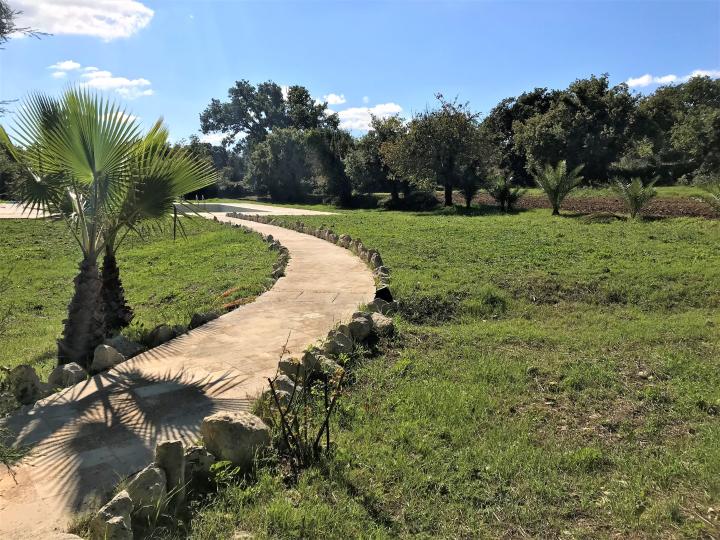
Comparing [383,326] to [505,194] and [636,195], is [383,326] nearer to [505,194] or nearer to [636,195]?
[636,195]

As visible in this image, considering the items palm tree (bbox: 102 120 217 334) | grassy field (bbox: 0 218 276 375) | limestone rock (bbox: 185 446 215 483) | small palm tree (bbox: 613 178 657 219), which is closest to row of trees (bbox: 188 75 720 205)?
small palm tree (bbox: 613 178 657 219)

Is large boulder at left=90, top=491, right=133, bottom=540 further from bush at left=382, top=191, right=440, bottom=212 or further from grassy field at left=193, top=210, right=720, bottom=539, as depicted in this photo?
bush at left=382, top=191, right=440, bottom=212

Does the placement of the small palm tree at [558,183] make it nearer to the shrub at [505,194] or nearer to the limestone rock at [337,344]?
the shrub at [505,194]

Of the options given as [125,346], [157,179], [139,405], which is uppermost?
[157,179]

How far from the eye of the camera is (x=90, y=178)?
211 inches

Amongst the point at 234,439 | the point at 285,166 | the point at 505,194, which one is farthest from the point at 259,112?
the point at 234,439

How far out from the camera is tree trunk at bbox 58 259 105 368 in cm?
550

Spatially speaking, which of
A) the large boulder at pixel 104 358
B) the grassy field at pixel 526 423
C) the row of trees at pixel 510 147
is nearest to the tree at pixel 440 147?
the row of trees at pixel 510 147

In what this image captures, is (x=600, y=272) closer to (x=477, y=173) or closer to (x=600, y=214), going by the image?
(x=600, y=214)

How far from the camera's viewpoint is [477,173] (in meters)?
23.9

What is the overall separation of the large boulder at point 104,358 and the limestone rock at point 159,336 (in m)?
0.60

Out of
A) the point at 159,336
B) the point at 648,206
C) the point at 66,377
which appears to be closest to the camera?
the point at 66,377

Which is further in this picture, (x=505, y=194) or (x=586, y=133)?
(x=586, y=133)

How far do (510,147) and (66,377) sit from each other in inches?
1542
